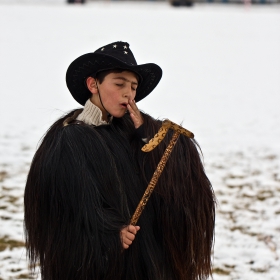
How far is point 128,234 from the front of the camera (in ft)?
8.22

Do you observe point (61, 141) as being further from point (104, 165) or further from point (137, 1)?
point (137, 1)

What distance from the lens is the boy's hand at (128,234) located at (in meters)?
2.50

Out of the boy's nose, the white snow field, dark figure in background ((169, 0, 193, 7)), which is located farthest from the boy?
dark figure in background ((169, 0, 193, 7))

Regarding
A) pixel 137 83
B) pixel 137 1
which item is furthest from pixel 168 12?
pixel 137 83

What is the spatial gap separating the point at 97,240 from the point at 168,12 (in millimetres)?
22546

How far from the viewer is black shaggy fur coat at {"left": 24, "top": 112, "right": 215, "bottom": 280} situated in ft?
8.32

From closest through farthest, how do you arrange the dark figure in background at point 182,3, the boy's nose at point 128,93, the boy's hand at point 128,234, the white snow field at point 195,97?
the boy's hand at point 128,234, the boy's nose at point 128,93, the white snow field at point 195,97, the dark figure in background at point 182,3

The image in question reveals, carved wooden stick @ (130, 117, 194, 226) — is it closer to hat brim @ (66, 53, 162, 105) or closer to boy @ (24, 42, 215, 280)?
boy @ (24, 42, 215, 280)

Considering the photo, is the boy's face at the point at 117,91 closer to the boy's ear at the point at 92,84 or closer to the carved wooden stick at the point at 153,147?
the boy's ear at the point at 92,84

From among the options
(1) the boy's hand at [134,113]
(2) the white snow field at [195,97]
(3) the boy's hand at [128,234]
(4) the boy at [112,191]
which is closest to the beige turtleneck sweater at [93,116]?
(4) the boy at [112,191]

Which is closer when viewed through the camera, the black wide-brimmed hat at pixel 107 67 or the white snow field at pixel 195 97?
the black wide-brimmed hat at pixel 107 67

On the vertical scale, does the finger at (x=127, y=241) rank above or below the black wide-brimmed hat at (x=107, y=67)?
below

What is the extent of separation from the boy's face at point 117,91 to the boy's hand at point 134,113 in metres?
0.02

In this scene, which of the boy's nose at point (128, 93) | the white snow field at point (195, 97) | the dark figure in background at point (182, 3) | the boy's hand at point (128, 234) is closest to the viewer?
the boy's hand at point (128, 234)
